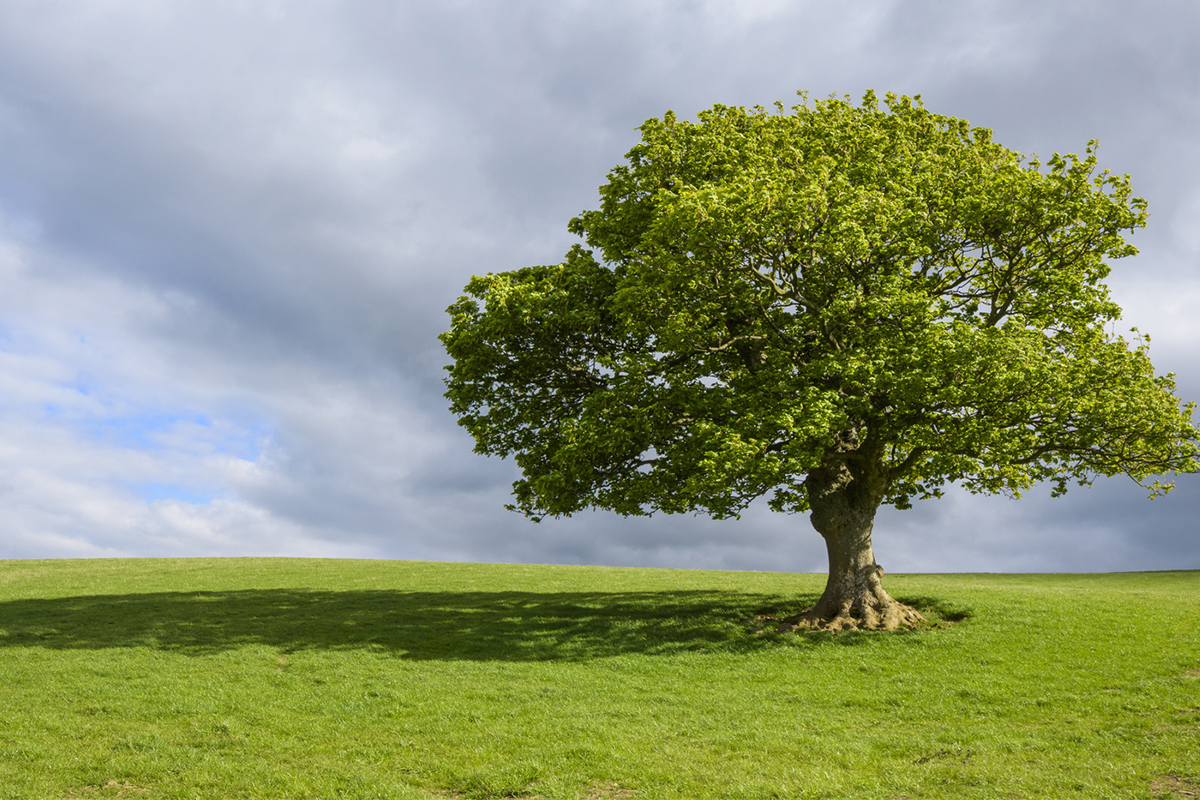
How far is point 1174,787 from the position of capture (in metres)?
13.7

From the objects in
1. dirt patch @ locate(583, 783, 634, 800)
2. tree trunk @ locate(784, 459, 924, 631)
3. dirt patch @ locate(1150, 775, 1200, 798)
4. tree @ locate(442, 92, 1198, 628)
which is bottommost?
dirt patch @ locate(583, 783, 634, 800)

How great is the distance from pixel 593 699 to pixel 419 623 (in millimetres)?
14398

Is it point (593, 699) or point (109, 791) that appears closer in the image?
point (109, 791)

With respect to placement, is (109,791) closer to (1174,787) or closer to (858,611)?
(1174,787)

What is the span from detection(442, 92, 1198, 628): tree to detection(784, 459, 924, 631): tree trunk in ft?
0.30

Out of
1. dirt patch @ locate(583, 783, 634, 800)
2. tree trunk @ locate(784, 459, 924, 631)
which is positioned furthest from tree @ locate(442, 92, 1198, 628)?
dirt patch @ locate(583, 783, 634, 800)

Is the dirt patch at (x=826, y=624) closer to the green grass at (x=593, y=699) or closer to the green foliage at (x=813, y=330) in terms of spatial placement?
the green grass at (x=593, y=699)

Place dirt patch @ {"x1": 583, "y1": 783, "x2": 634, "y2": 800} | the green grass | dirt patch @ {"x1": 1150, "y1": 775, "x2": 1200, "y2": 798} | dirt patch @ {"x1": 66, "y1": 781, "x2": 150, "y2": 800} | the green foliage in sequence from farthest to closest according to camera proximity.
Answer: the green foliage → the green grass → dirt patch @ {"x1": 66, "y1": 781, "x2": 150, "y2": 800} → dirt patch @ {"x1": 583, "y1": 783, "x2": 634, "y2": 800} → dirt patch @ {"x1": 1150, "y1": 775, "x2": 1200, "y2": 798}

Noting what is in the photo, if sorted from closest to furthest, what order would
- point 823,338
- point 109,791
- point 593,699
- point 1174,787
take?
point 1174,787, point 109,791, point 593,699, point 823,338

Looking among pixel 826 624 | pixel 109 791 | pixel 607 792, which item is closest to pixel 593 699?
pixel 607 792

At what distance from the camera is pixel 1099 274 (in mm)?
31531

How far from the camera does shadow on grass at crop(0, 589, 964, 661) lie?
28.4 metres

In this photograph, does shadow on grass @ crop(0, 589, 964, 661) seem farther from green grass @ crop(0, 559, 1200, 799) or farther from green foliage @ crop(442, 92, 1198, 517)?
green foliage @ crop(442, 92, 1198, 517)

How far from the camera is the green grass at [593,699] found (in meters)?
14.6
